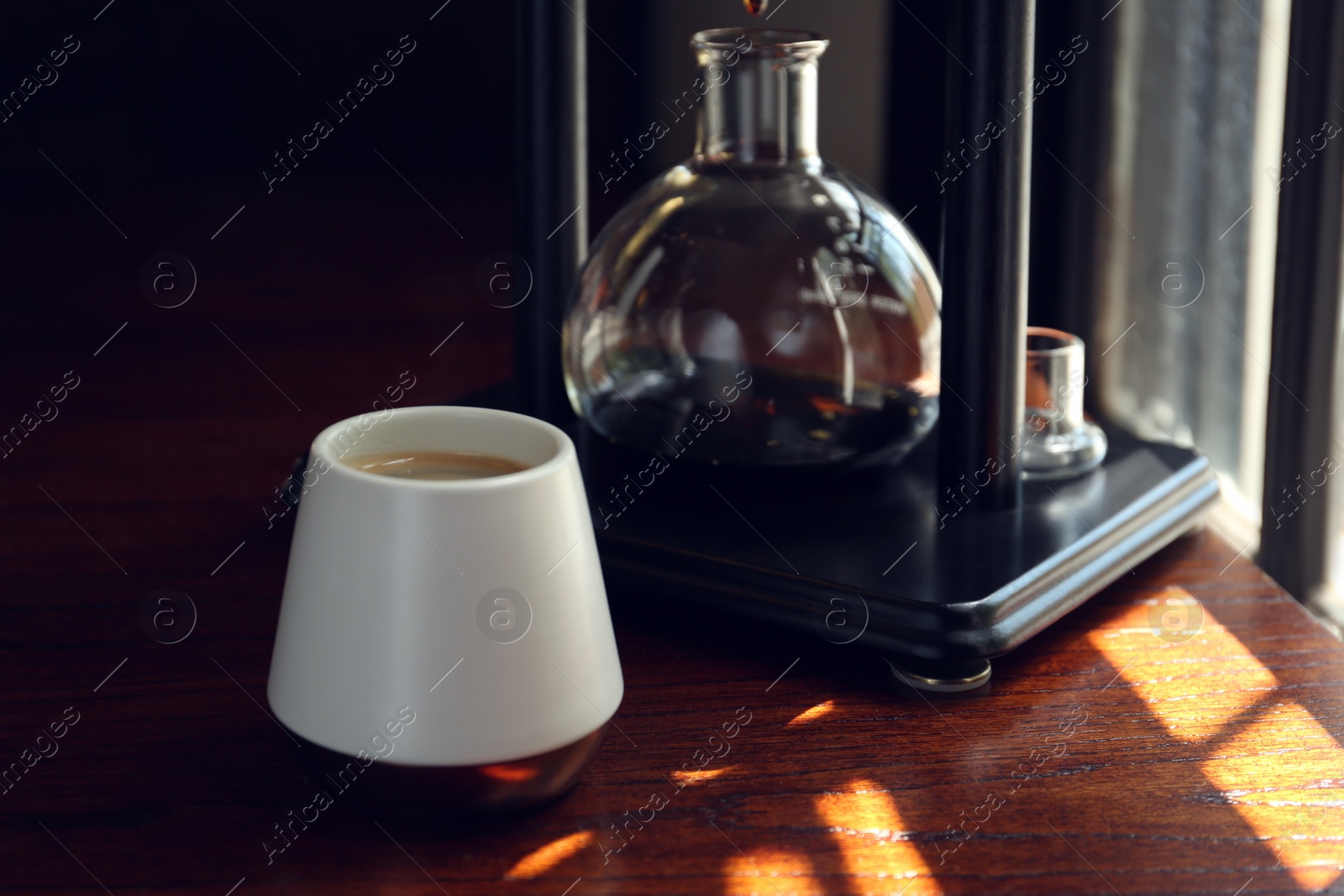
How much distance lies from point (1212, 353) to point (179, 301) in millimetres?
919

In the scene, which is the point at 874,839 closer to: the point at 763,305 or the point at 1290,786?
the point at 1290,786

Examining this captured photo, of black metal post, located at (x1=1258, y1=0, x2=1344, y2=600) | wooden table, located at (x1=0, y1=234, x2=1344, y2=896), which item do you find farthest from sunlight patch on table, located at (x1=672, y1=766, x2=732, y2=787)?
black metal post, located at (x1=1258, y1=0, x2=1344, y2=600)

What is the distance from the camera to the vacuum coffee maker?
2.02 ft

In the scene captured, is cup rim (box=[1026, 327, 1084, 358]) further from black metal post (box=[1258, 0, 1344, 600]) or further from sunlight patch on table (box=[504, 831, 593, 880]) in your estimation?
sunlight patch on table (box=[504, 831, 593, 880])

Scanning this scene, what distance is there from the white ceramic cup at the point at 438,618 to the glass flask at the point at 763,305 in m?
0.26

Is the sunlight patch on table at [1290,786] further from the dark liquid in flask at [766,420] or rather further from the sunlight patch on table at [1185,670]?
the dark liquid in flask at [766,420]

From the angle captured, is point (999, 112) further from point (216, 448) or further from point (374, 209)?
point (374, 209)

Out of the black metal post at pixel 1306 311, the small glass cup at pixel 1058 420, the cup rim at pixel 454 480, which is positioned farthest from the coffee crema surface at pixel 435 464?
the black metal post at pixel 1306 311

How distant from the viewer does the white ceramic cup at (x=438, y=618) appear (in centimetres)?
46

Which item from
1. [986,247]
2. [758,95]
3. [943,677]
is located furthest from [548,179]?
[943,677]

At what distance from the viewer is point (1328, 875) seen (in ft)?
1.58

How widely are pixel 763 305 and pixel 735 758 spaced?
263 millimetres

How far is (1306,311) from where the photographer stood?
787mm

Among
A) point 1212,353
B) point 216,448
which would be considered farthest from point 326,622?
point 1212,353
